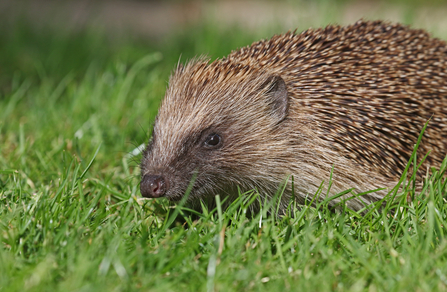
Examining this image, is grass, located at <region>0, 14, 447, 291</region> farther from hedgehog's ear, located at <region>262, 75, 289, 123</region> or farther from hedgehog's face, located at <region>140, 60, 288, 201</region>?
hedgehog's ear, located at <region>262, 75, 289, 123</region>

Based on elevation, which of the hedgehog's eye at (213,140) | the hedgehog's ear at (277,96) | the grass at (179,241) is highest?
the hedgehog's ear at (277,96)

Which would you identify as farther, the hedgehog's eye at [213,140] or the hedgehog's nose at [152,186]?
the hedgehog's eye at [213,140]

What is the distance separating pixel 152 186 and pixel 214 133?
545mm

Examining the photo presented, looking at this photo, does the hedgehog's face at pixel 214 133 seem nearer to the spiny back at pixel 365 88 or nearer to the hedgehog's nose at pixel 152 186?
the hedgehog's nose at pixel 152 186

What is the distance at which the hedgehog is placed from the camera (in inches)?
125

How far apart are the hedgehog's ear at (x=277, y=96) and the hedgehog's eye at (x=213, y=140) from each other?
1.25 feet

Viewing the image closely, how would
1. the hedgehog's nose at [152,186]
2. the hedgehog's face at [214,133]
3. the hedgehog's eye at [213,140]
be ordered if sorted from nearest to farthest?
the hedgehog's nose at [152,186] → the hedgehog's face at [214,133] → the hedgehog's eye at [213,140]

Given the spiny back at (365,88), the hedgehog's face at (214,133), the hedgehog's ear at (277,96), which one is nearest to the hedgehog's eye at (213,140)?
the hedgehog's face at (214,133)

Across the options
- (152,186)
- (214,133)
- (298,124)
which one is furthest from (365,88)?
(152,186)

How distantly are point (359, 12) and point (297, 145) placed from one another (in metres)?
6.95

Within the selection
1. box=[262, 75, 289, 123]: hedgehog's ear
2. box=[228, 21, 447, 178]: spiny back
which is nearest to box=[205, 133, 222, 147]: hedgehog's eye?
box=[262, 75, 289, 123]: hedgehog's ear

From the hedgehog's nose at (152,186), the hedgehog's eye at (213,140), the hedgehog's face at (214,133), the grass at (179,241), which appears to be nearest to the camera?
the grass at (179,241)

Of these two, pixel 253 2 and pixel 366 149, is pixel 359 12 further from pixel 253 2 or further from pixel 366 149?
pixel 366 149

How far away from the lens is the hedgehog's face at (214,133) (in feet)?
10.0
